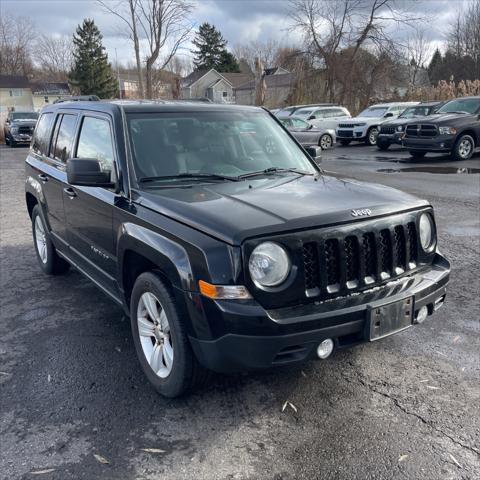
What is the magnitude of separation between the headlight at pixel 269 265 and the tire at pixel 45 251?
3446mm

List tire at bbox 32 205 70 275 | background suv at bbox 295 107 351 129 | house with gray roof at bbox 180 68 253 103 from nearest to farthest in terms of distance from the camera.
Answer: tire at bbox 32 205 70 275 < background suv at bbox 295 107 351 129 < house with gray roof at bbox 180 68 253 103

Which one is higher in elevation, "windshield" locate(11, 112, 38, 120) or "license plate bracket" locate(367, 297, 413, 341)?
"windshield" locate(11, 112, 38, 120)

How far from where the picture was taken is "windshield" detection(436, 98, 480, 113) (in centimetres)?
1558

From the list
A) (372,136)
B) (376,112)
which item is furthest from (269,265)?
(376,112)

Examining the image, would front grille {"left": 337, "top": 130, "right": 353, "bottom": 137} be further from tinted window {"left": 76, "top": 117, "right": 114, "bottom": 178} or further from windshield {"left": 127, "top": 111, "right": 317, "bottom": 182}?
tinted window {"left": 76, "top": 117, "right": 114, "bottom": 178}

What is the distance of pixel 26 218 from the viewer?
29.1 ft

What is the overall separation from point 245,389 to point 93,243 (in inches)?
69.5

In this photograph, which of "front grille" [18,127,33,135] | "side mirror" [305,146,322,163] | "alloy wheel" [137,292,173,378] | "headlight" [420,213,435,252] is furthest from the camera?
"front grille" [18,127,33,135]

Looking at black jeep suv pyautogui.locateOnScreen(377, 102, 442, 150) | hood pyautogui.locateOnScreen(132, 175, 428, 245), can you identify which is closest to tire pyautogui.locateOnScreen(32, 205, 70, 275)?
hood pyautogui.locateOnScreen(132, 175, 428, 245)

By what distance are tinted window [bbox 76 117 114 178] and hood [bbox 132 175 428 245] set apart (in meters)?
0.61

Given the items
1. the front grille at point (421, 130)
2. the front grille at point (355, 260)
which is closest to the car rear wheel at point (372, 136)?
the front grille at point (421, 130)

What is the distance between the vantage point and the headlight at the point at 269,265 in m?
2.65

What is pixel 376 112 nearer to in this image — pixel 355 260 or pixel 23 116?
pixel 23 116

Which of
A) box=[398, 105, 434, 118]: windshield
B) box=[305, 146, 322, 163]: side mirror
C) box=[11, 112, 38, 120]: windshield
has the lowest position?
box=[305, 146, 322, 163]: side mirror
